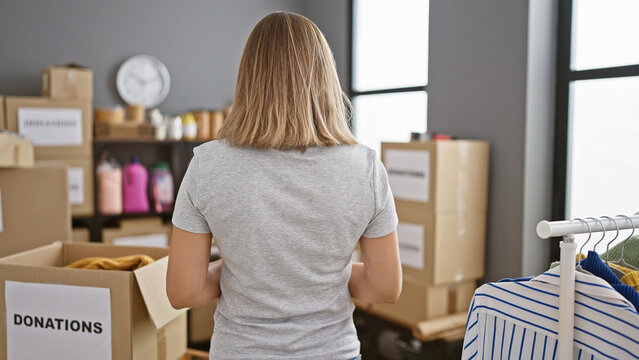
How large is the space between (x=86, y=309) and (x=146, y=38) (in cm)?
279

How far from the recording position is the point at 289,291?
3.48ft

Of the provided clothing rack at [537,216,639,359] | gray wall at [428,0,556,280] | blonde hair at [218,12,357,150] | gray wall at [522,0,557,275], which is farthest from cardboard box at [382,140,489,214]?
clothing rack at [537,216,639,359]

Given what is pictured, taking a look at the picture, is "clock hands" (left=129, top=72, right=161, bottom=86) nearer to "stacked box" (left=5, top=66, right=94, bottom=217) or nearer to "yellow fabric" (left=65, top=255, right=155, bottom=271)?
"stacked box" (left=5, top=66, right=94, bottom=217)

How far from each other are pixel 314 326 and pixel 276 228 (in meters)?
0.22

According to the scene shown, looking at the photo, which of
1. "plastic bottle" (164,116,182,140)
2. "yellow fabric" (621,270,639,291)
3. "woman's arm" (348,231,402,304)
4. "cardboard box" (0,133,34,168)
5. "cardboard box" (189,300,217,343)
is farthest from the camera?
"plastic bottle" (164,116,182,140)

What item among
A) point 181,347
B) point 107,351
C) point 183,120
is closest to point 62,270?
point 107,351

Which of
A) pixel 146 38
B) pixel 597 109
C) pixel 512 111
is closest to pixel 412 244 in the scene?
pixel 512 111

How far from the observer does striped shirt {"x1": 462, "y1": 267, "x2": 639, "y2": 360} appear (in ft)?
2.75

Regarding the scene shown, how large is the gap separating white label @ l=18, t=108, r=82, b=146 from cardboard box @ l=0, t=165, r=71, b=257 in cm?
124

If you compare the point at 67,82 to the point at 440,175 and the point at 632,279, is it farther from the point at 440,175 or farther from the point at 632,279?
the point at 632,279

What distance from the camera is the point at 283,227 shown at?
1.02 m

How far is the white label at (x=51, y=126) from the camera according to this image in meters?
3.11

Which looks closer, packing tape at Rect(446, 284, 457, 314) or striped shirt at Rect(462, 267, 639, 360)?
striped shirt at Rect(462, 267, 639, 360)

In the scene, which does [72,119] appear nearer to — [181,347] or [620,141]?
[181,347]
